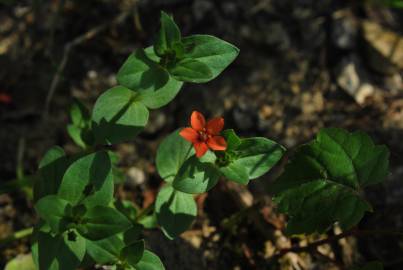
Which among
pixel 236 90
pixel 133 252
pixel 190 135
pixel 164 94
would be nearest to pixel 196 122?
pixel 190 135

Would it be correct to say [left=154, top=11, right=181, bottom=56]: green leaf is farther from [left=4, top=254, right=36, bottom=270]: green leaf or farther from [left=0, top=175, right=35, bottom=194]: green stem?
[left=4, top=254, right=36, bottom=270]: green leaf

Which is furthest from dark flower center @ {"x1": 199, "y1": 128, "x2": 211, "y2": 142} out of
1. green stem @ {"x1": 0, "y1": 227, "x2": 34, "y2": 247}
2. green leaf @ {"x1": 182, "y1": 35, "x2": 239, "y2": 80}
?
green stem @ {"x1": 0, "y1": 227, "x2": 34, "y2": 247}

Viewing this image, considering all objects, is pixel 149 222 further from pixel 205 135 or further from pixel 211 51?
pixel 211 51

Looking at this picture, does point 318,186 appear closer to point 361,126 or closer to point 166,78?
point 166,78

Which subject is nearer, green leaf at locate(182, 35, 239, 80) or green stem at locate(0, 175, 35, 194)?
green leaf at locate(182, 35, 239, 80)

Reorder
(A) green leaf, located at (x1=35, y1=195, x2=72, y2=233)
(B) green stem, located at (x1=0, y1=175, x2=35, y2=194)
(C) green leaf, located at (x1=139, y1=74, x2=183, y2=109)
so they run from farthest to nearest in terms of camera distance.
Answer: (B) green stem, located at (x1=0, y1=175, x2=35, y2=194) → (C) green leaf, located at (x1=139, y1=74, x2=183, y2=109) → (A) green leaf, located at (x1=35, y1=195, x2=72, y2=233)

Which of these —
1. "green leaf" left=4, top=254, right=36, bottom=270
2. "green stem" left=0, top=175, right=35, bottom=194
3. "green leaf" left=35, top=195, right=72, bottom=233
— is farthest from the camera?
"green stem" left=0, top=175, right=35, bottom=194

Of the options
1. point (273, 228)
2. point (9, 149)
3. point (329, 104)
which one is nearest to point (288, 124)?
point (329, 104)

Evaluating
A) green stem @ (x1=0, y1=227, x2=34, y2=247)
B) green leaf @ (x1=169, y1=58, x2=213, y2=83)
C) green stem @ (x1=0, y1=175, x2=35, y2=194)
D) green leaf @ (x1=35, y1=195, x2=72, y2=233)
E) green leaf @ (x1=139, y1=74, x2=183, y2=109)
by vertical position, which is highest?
green leaf @ (x1=169, y1=58, x2=213, y2=83)
